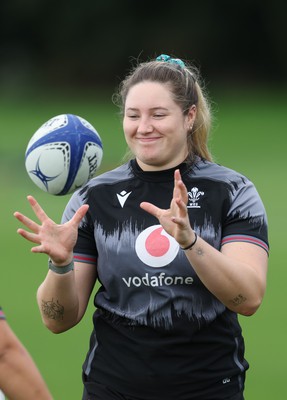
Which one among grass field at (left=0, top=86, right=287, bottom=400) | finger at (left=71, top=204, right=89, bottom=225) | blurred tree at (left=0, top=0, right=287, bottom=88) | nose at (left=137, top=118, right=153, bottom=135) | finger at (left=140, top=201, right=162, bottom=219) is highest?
nose at (left=137, top=118, right=153, bottom=135)

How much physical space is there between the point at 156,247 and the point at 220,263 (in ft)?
1.24

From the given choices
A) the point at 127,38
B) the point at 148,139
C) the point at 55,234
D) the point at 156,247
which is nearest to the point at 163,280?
the point at 156,247

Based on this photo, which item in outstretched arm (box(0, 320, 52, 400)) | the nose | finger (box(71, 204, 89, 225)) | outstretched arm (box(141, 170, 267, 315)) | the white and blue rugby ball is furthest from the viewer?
the white and blue rugby ball

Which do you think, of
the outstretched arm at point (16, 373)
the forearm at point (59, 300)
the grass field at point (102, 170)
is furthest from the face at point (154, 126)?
the outstretched arm at point (16, 373)

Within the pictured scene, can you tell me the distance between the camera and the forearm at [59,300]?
16.3 ft

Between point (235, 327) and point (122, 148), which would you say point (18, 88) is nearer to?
point (122, 148)

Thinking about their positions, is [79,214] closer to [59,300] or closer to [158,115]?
[59,300]

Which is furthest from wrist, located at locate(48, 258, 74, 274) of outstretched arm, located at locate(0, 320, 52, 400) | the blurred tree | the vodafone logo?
the blurred tree

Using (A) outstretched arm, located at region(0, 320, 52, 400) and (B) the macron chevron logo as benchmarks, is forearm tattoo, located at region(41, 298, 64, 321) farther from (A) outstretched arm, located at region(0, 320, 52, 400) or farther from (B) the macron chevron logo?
(A) outstretched arm, located at region(0, 320, 52, 400)

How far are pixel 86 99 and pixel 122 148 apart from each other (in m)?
13.4

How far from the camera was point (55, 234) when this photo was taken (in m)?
4.75

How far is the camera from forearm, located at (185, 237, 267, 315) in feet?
15.5

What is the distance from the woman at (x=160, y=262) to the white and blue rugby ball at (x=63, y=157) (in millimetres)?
319

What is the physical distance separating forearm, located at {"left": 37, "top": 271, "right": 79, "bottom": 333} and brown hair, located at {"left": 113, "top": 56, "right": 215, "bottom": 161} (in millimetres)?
903
